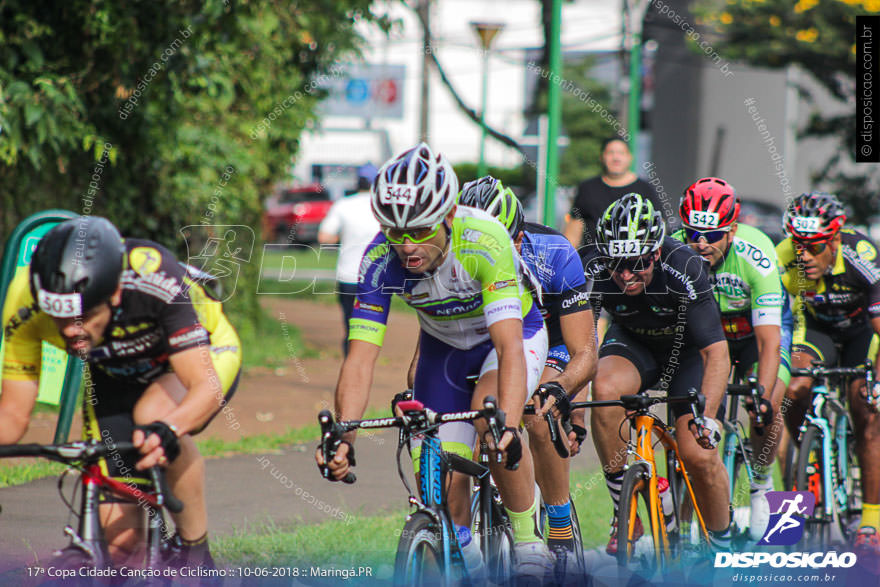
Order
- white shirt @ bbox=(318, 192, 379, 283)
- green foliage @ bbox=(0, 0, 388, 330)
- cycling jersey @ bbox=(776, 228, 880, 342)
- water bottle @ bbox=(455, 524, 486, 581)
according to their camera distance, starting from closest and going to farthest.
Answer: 1. water bottle @ bbox=(455, 524, 486, 581)
2. cycling jersey @ bbox=(776, 228, 880, 342)
3. green foliage @ bbox=(0, 0, 388, 330)
4. white shirt @ bbox=(318, 192, 379, 283)

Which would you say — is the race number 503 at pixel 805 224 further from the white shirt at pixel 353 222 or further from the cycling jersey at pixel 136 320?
the white shirt at pixel 353 222

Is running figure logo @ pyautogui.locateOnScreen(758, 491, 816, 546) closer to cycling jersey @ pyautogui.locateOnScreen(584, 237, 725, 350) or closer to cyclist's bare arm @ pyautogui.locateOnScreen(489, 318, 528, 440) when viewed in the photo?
cycling jersey @ pyautogui.locateOnScreen(584, 237, 725, 350)

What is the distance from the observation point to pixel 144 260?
3.64 m

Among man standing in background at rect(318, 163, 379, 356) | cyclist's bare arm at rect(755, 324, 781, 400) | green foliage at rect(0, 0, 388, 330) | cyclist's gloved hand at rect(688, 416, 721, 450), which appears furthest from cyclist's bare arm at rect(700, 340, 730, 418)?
green foliage at rect(0, 0, 388, 330)

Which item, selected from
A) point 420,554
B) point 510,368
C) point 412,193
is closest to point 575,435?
point 510,368

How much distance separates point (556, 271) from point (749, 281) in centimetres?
150

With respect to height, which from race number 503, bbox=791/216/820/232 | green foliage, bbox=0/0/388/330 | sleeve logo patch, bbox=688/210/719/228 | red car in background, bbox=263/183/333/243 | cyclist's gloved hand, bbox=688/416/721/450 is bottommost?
cyclist's gloved hand, bbox=688/416/721/450

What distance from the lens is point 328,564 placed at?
5355 mm

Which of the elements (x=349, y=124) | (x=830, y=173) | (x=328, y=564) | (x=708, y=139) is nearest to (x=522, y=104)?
(x=349, y=124)

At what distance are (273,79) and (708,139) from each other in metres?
17.4

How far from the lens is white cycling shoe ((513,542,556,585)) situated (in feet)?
14.6

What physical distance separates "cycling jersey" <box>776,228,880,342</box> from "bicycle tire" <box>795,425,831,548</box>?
2.50ft

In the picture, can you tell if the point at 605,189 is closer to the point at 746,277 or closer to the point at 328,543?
the point at 746,277

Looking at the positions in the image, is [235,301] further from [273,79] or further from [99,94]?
[99,94]
